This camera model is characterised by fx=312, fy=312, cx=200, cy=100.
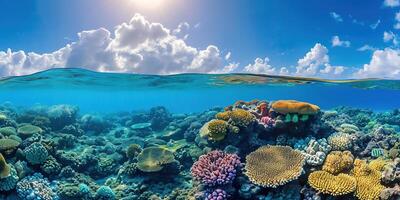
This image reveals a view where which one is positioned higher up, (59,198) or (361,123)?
(361,123)

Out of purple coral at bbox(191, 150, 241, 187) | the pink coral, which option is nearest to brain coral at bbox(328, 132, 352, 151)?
the pink coral

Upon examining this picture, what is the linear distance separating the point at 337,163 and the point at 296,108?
7.42ft

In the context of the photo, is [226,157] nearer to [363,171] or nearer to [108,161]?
[363,171]

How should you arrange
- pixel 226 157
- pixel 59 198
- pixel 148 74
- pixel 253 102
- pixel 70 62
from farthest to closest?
1. pixel 148 74
2. pixel 70 62
3. pixel 253 102
4. pixel 59 198
5. pixel 226 157

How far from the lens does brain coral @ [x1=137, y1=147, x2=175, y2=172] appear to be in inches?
432

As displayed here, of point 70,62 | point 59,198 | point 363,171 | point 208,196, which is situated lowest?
point 59,198

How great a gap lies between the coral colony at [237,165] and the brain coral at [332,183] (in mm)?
25

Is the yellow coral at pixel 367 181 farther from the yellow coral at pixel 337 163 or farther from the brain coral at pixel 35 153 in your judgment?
the brain coral at pixel 35 153

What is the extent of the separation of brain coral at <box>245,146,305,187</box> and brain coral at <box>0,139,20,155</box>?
26.8 ft

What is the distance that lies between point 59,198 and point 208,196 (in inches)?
202

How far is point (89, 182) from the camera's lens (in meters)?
11.7

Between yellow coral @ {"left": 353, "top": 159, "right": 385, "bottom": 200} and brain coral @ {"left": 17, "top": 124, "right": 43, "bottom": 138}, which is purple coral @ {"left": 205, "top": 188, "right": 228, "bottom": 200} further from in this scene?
brain coral @ {"left": 17, "top": 124, "right": 43, "bottom": 138}

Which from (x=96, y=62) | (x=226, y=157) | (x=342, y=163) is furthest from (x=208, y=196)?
(x=96, y=62)

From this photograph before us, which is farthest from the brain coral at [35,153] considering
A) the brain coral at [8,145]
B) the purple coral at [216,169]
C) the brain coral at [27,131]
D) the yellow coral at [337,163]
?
the yellow coral at [337,163]
